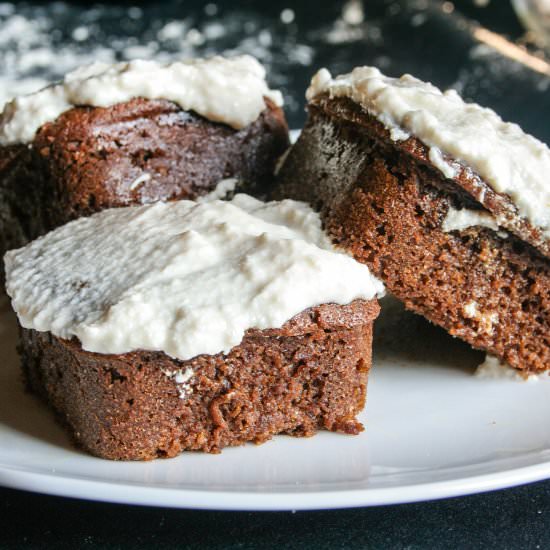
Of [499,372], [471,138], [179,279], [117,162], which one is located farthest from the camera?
[117,162]

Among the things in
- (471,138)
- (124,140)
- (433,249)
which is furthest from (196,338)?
(124,140)

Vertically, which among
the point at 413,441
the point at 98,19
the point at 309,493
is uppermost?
the point at 309,493

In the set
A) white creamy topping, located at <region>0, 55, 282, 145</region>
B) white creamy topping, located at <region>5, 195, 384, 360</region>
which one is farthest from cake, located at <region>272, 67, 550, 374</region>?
white creamy topping, located at <region>0, 55, 282, 145</region>

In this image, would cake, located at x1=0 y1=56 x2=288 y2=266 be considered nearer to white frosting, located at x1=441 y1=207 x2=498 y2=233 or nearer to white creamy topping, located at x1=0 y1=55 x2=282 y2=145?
A: white creamy topping, located at x1=0 y1=55 x2=282 y2=145

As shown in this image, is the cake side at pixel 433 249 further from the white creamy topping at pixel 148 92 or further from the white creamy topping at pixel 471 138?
the white creamy topping at pixel 148 92

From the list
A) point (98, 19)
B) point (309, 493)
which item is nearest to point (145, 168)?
point (309, 493)

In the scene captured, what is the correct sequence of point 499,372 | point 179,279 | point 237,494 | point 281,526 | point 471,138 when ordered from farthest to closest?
point 499,372 < point 471,138 < point 179,279 < point 281,526 < point 237,494

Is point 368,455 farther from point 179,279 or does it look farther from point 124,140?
point 124,140

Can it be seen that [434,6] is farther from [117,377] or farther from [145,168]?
[117,377]
